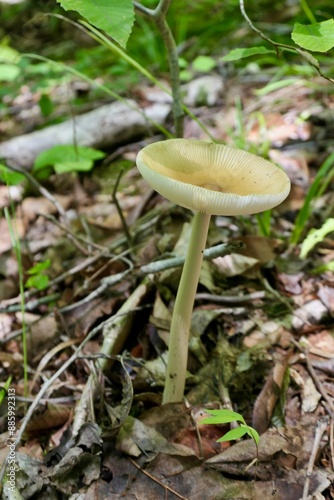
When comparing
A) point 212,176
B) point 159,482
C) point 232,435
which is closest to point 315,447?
point 232,435

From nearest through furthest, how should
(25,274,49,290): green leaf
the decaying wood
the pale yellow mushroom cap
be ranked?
1. the pale yellow mushroom cap
2. (25,274,49,290): green leaf
3. the decaying wood

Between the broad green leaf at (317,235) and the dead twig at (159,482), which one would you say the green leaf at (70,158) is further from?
the dead twig at (159,482)

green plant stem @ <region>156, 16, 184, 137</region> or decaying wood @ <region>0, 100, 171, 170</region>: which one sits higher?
green plant stem @ <region>156, 16, 184, 137</region>

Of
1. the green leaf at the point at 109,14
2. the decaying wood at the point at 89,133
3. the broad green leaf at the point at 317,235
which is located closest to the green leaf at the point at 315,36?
the green leaf at the point at 109,14

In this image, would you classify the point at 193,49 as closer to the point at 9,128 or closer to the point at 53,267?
the point at 9,128

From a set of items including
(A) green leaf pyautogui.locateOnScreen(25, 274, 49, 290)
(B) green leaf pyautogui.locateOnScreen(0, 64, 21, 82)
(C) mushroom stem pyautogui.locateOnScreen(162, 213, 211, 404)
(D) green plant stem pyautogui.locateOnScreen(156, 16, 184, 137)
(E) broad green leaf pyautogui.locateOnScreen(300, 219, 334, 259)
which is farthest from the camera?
(B) green leaf pyautogui.locateOnScreen(0, 64, 21, 82)

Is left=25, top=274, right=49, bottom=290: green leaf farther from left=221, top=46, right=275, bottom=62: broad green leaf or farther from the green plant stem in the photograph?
left=221, top=46, right=275, bottom=62: broad green leaf

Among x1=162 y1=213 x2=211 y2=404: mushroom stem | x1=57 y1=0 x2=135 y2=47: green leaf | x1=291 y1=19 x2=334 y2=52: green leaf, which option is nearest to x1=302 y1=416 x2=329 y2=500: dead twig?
x1=162 y1=213 x2=211 y2=404: mushroom stem
